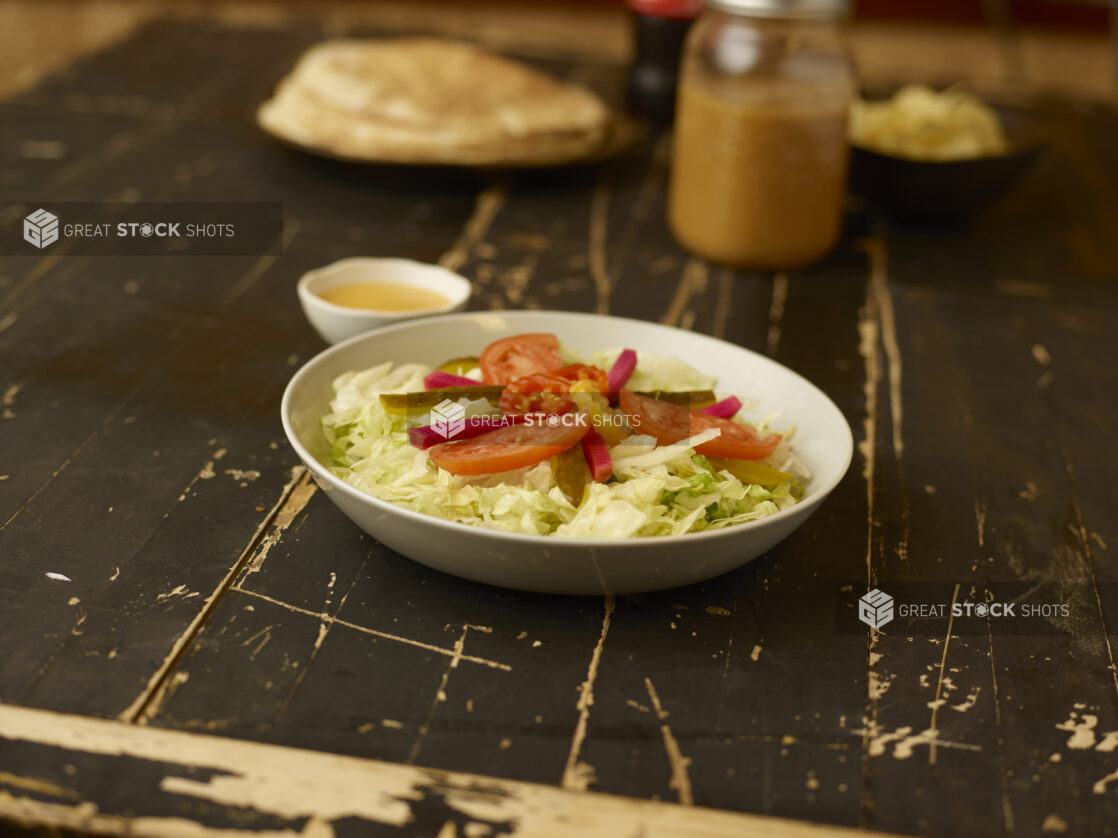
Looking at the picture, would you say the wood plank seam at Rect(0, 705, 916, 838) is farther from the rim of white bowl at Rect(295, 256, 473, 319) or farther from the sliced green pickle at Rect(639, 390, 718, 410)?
the rim of white bowl at Rect(295, 256, 473, 319)

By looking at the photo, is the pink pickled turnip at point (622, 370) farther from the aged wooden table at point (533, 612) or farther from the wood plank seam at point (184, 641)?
the wood plank seam at point (184, 641)

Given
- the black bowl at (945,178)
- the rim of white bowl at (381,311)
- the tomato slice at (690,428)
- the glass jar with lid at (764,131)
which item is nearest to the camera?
the tomato slice at (690,428)

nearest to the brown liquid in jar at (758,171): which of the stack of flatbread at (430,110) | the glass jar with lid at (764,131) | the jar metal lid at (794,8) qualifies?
the glass jar with lid at (764,131)

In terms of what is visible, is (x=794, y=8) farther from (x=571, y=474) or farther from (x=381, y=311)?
(x=571, y=474)

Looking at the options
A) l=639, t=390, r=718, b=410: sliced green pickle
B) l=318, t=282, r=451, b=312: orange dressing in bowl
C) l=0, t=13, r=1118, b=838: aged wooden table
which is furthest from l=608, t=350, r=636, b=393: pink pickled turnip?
l=318, t=282, r=451, b=312: orange dressing in bowl

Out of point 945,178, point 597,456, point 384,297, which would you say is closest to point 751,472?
point 597,456
